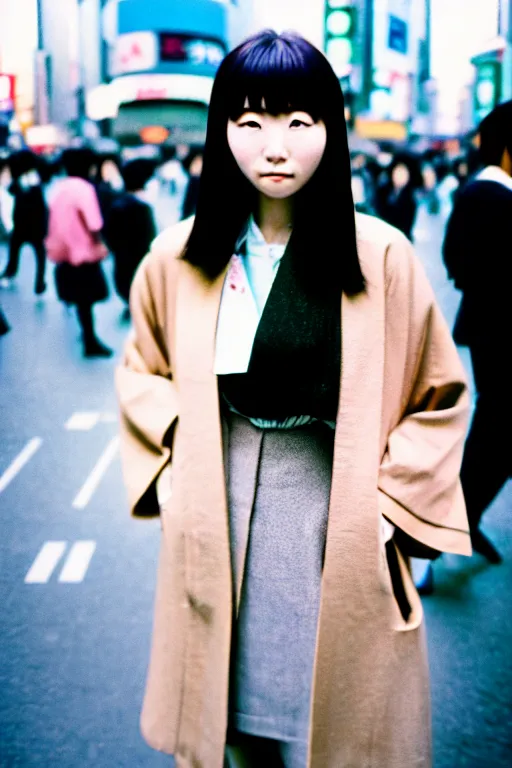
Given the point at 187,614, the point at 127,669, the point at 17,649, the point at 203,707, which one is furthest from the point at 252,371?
the point at 17,649

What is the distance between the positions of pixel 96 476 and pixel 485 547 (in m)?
2.17

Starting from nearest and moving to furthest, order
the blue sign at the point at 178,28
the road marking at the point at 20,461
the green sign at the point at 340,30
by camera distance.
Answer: the road marking at the point at 20,461 → the green sign at the point at 340,30 → the blue sign at the point at 178,28

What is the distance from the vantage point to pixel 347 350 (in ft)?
5.13

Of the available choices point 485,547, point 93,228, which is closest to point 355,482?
point 485,547

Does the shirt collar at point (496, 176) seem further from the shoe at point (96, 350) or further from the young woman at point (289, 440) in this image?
the shoe at point (96, 350)

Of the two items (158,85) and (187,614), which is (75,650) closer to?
(187,614)

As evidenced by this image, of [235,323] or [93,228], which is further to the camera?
[93,228]

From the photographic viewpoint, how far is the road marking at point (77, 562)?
11.6ft

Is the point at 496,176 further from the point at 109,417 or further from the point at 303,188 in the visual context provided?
the point at 109,417

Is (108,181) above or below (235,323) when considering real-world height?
above

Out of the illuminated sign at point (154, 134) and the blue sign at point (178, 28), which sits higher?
the blue sign at point (178, 28)

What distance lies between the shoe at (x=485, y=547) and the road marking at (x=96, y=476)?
1926 mm

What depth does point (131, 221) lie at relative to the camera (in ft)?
27.3

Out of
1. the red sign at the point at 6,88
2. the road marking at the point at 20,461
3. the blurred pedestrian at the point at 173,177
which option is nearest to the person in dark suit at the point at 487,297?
the road marking at the point at 20,461
